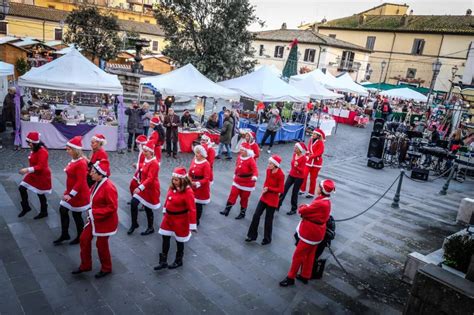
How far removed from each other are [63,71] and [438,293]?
40.2ft

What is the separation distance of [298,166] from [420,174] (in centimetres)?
792

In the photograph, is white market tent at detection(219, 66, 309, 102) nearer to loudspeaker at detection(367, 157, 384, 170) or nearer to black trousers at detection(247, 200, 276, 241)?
loudspeaker at detection(367, 157, 384, 170)

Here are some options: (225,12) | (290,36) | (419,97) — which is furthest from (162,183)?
(290,36)

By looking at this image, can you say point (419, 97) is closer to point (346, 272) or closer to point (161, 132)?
point (161, 132)

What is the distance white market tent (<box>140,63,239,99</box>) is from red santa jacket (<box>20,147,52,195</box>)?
7.11m

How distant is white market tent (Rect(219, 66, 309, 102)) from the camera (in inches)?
577

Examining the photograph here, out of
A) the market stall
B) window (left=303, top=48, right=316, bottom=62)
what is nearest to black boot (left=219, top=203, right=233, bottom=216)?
the market stall

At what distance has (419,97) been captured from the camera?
2545 centimetres

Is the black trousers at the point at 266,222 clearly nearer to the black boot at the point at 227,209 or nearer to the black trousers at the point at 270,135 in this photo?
the black boot at the point at 227,209

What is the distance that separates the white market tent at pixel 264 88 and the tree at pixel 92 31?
17.0 m

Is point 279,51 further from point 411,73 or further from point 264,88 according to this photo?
point 264,88

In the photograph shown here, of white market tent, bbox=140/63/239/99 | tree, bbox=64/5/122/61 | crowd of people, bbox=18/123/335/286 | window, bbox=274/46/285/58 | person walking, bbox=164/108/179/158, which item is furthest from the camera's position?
window, bbox=274/46/285/58

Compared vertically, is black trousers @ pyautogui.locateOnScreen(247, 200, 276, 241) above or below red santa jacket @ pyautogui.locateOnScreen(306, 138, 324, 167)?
below

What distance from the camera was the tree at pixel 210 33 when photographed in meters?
18.3
